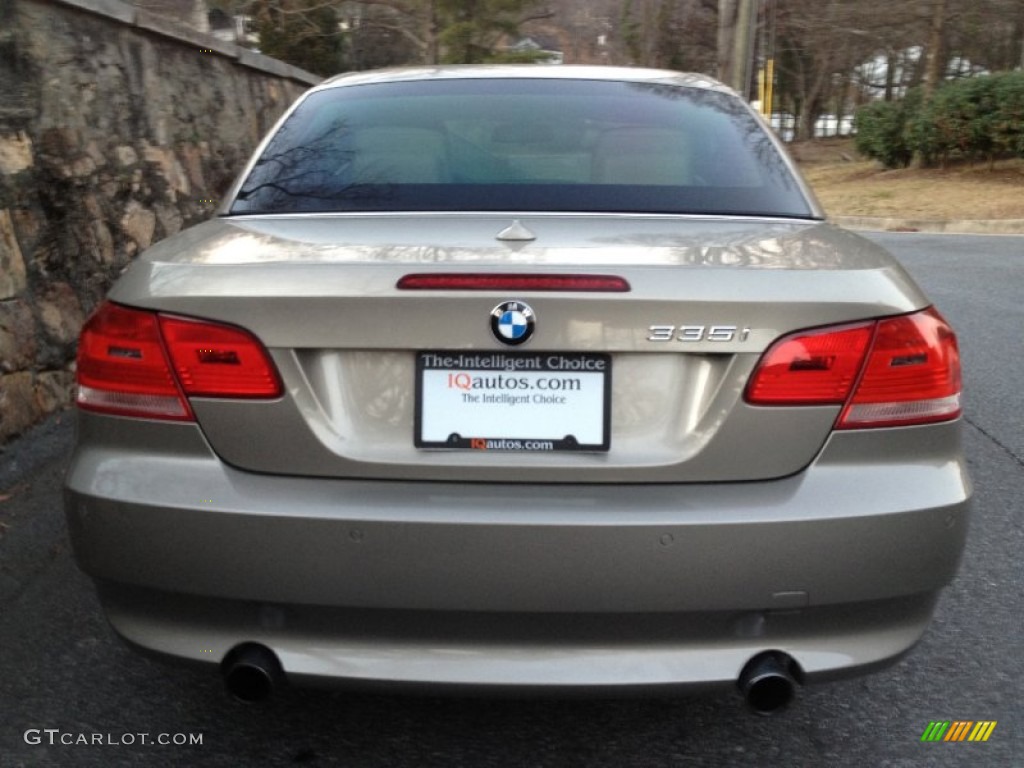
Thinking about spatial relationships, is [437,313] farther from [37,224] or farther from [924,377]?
[37,224]

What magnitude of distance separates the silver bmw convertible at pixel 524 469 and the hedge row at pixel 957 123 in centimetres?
2242

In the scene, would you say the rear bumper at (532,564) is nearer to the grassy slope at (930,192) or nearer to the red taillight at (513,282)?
the red taillight at (513,282)

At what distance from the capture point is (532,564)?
7.39ft

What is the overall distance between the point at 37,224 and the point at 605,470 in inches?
165

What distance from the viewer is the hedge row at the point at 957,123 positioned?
22844mm

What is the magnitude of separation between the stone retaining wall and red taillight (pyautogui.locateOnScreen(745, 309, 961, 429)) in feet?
12.3

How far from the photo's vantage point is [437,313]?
226 cm

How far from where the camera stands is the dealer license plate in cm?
228
